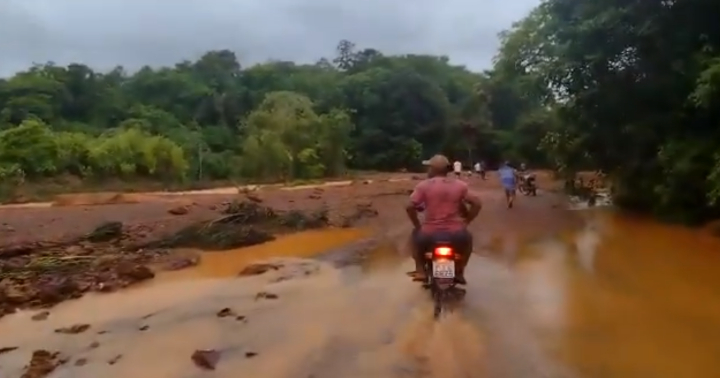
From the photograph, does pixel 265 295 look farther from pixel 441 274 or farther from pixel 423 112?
pixel 423 112

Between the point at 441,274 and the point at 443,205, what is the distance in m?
0.74

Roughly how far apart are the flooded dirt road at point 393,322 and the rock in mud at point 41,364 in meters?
0.08

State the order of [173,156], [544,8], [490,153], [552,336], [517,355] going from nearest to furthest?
[517,355], [552,336], [544,8], [173,156], [490,153]

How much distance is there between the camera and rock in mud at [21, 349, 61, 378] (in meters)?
6.07

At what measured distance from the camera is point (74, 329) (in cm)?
768

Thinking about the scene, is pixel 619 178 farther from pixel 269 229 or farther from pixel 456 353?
pixel 456 353

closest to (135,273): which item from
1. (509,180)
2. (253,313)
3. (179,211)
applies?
(253,313)

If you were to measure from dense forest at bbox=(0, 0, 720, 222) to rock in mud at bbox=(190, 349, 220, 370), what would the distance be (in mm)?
10539

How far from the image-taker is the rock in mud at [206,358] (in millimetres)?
6137

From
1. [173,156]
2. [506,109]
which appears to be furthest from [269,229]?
[506,109]

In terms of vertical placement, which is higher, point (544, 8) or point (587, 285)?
point (544, 8)

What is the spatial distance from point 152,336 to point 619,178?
16579mm

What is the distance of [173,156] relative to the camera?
4731 cm

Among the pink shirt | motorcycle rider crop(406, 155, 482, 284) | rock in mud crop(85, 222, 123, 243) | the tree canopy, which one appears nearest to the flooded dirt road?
motorcycle rider crop(406, 155, 482, 284)
